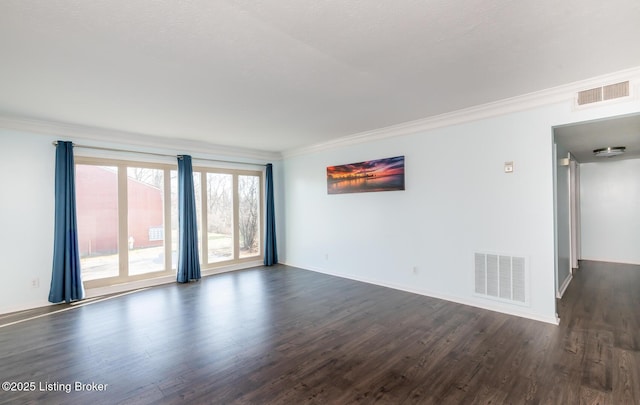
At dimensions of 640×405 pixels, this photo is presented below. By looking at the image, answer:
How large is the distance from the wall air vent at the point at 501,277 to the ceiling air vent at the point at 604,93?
6.35 feet

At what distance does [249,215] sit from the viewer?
6957 millimetres

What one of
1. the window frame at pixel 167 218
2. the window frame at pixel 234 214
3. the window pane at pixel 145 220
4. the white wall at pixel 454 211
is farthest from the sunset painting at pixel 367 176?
the window pane at pixel 145 220

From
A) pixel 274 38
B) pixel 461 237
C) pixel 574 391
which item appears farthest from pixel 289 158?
pixel 574 391

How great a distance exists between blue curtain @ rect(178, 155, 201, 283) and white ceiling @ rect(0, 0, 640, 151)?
5.88 feet

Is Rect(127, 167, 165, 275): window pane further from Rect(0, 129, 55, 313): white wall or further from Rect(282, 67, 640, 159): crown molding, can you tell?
Rect(282, 67, 640, 159): crown molding

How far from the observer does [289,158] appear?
23.1 ft

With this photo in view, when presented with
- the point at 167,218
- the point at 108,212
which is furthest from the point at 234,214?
the point at 108,212

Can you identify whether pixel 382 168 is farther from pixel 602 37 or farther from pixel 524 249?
pixel 602 37

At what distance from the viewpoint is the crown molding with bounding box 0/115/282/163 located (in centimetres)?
414

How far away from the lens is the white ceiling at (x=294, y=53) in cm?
188

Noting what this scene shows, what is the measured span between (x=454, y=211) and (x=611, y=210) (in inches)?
213

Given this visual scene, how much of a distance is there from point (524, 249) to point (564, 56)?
2.23 meters

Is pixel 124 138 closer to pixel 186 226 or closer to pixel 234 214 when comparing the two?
pixel 186 226

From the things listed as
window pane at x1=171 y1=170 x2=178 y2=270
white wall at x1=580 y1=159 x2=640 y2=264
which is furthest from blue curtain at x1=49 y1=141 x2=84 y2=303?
white wall at x1=580 y1=159 x2=640 y2=264
